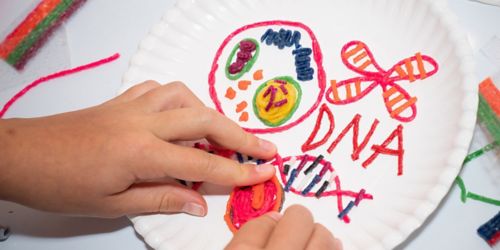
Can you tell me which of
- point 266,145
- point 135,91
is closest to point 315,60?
point 266,145

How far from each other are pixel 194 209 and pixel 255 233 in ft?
0.41

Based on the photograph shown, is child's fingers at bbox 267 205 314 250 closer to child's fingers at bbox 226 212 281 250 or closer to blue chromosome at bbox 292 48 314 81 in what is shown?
child's fingers at bbox 226 212 281 250

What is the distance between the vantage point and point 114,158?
24.0 inches

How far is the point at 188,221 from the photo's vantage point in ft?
2.23

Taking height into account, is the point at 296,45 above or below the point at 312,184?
above

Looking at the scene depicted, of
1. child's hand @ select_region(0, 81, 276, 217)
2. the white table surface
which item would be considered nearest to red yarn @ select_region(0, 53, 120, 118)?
the white table surface

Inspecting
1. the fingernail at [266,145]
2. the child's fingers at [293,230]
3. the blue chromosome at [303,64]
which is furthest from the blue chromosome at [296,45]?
the child's fingers at [293,230]

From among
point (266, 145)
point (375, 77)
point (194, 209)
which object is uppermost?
point (375, 77)

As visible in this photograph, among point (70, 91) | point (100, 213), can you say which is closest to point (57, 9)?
point (70, 91)

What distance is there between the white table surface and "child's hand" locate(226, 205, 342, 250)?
130 millimetres

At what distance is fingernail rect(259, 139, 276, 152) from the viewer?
26.5 inches

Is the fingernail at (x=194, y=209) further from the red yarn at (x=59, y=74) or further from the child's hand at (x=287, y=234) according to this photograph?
the red yarn at (x=59, y=74)

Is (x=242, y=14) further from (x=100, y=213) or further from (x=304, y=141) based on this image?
(x=100, y=213)

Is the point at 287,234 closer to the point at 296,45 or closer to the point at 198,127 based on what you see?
the point at 198,127
